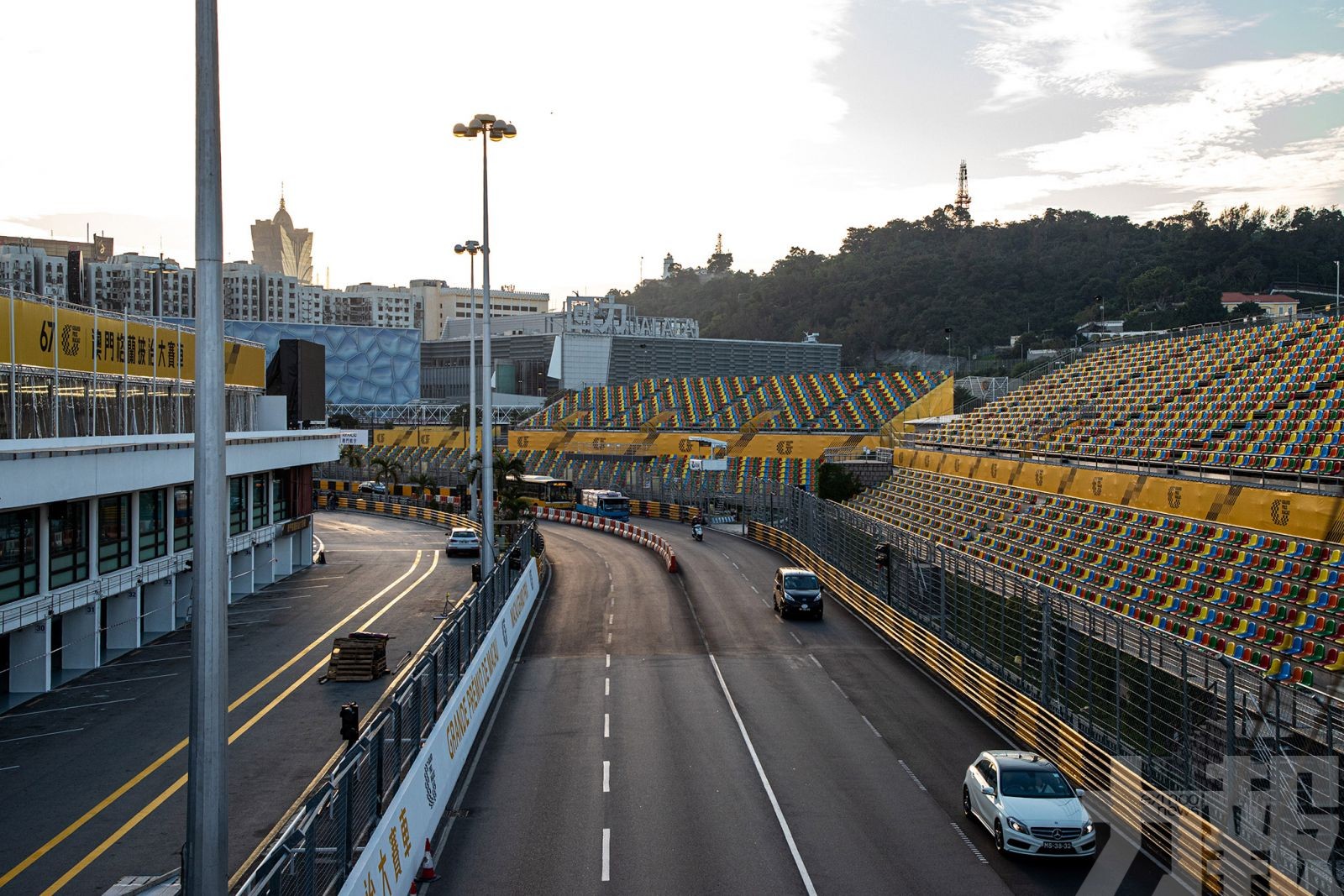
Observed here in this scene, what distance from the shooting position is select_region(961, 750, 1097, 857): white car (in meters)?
15.2

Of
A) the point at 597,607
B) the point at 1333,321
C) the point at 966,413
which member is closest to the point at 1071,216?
the point at 966,413

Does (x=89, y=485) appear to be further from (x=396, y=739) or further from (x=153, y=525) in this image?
(x=396, y=739)

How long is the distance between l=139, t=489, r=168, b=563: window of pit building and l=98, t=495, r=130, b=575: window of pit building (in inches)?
33.4

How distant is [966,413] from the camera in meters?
63.7

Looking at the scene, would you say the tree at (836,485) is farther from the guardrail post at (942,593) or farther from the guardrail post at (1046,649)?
the guardrail post at (1046,649)

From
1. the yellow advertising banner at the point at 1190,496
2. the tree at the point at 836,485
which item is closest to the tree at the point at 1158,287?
the tree at the point at 836,485

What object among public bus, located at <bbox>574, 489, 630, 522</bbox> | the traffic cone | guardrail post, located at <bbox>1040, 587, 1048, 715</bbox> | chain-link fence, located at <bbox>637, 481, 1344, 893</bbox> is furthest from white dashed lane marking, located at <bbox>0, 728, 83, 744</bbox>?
public bus, located at <bbox>574, 489, 630, 522</bbox>

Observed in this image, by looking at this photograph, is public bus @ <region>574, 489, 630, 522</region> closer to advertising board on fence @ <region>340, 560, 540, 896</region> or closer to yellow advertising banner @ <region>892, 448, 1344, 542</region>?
yellow advertising banner @ <region>892, 448, 1344, 542</region>

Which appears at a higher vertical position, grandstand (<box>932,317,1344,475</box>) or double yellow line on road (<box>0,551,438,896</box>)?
grandstand (<box>932,317,1344,475</box>)

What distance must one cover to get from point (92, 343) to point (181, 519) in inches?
271

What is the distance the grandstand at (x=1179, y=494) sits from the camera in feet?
80.1

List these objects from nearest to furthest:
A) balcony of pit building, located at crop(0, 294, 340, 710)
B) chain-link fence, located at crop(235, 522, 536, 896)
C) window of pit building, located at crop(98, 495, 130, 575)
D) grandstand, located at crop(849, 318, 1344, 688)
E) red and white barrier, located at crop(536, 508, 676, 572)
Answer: chain-link fence, located at crop(235, 522, 536, 896) → grandstand, located at crop(849, 318, 1344, 688) → balcony of pit building, located at crop(0, 294, 340, 710) → window of pit building, located at crop(98, 495, 130, 575) → red and white barrier, located at crop(536, 508, 676, 572)

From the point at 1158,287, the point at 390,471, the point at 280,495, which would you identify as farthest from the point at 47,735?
the point at 1158,287

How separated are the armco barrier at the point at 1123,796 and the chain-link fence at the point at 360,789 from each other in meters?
10.9
